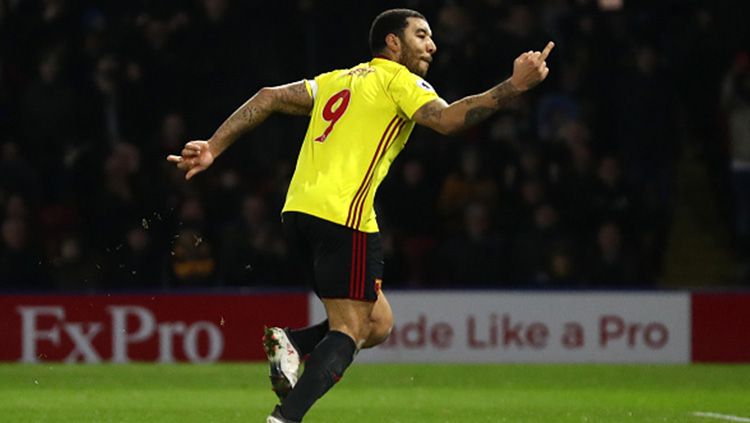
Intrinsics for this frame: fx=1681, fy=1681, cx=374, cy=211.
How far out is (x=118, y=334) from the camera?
1398cm

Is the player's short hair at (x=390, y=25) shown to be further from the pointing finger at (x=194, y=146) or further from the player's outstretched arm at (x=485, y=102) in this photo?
the pointing finger at (x=194, y=146)

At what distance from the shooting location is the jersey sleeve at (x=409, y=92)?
7.07m

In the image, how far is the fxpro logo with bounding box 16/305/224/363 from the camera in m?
13.9

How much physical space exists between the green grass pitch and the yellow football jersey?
2.02 meters

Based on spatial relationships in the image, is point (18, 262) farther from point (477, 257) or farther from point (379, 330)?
point (379, 330)

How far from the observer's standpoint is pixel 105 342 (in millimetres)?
13938

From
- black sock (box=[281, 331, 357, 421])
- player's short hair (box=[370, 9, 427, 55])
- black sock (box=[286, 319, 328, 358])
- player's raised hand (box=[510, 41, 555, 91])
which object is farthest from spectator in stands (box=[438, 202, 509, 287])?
player's raised hand (box=[510, 41, 555, 91])

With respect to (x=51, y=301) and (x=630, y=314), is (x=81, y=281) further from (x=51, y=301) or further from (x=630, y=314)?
(x=630, y=314)

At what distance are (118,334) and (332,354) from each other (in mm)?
7213

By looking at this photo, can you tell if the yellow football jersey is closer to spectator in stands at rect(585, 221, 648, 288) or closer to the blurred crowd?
the blurred crowd

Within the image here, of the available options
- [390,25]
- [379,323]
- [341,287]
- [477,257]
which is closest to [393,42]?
[390,25]

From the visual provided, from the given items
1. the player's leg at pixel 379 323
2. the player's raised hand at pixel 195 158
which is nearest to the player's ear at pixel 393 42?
the player's raised hand at pixel 195 158

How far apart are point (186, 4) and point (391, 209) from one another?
2.86 m

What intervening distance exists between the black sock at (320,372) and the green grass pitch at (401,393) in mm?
1838
